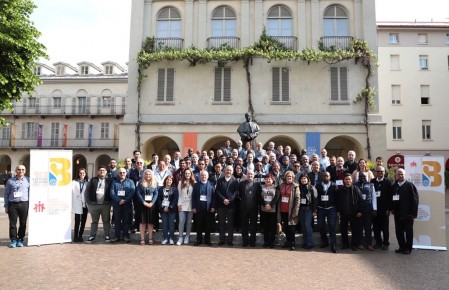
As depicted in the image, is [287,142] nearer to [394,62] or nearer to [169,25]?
[169,25]

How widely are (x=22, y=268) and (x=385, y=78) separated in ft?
127

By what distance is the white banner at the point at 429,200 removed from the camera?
995 cm

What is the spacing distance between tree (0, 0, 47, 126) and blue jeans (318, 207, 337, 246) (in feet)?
43.1

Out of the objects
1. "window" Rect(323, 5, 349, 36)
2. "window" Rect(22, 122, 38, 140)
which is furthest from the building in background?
"window" Rect(22, 122, 38, 140)

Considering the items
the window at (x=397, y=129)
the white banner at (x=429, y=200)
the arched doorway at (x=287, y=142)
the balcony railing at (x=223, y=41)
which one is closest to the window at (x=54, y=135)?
the balcony railing at (x=223, y=41)

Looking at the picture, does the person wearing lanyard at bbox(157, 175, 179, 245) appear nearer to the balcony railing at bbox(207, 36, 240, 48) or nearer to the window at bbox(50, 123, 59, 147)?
the balcony railing at bbox(207, 36, 240, 48)

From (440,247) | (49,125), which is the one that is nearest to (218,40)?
(440,247)

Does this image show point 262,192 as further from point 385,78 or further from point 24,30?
point 385,78

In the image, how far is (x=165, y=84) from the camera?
25031 millimetres

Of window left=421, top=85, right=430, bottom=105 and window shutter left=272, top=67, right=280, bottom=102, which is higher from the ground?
window left=421, top=85, right=430, bottom=105

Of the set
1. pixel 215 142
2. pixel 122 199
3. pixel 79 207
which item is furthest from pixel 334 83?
pixel 79 207

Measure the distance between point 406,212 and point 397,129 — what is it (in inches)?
1284

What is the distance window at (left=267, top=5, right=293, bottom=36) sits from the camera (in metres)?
25.1

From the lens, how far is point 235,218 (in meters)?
10.5
